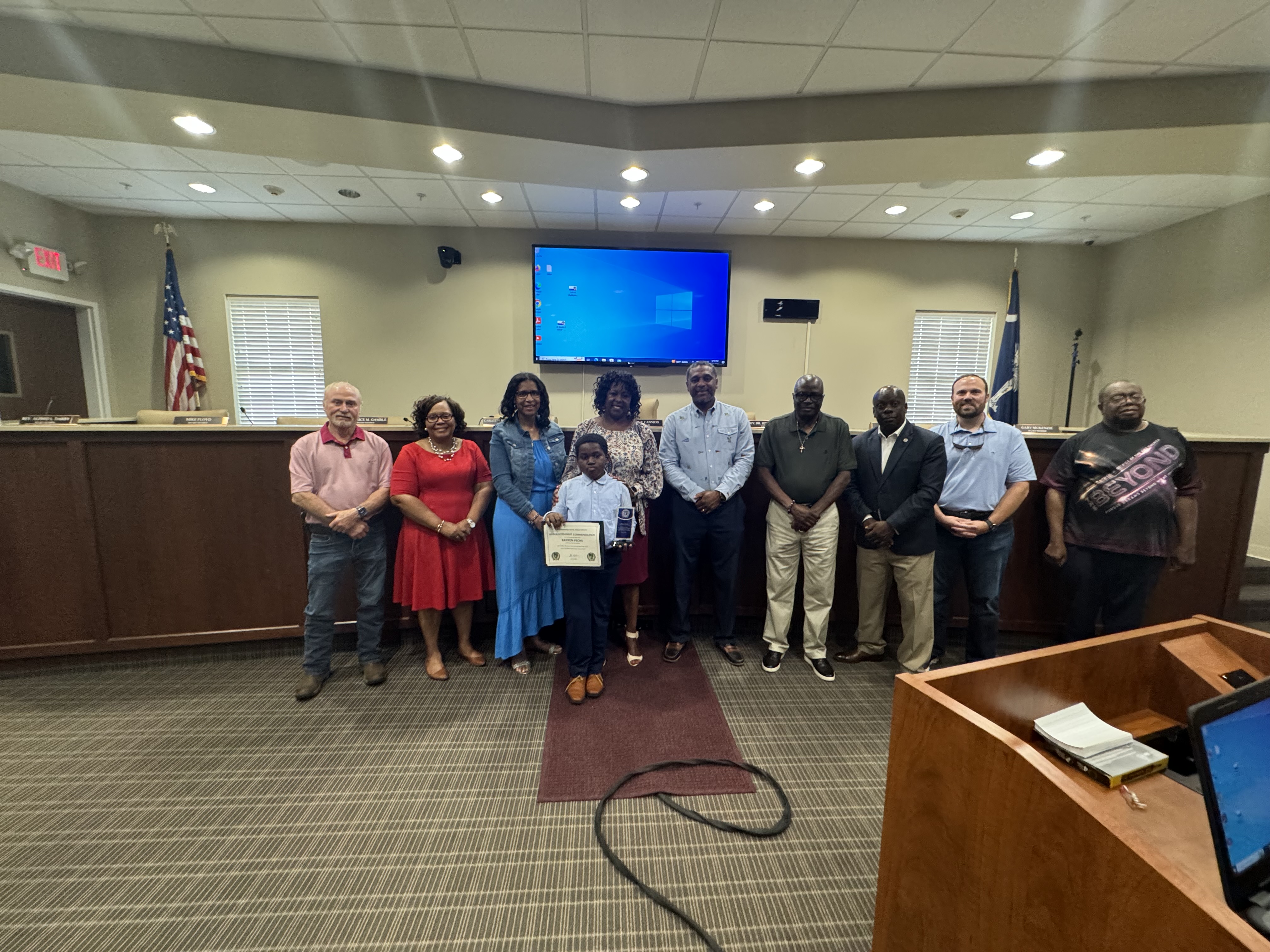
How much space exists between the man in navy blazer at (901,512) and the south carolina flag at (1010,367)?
4252 millimetres

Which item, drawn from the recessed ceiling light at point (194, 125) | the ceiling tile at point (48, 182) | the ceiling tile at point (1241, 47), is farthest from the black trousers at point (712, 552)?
the ceiling tile at point (48, 182)

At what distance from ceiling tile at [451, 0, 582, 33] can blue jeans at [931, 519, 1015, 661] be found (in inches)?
126

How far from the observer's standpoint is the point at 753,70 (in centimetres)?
287

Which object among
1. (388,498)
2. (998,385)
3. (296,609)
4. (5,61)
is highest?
(5,61)

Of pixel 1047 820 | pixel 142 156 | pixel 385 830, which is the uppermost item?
pixel 142 156

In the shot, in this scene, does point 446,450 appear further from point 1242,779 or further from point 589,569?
point 1242,779

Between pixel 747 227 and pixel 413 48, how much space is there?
11.7ft

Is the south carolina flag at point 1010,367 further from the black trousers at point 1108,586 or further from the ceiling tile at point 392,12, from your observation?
the ceiling tile at point 392,12

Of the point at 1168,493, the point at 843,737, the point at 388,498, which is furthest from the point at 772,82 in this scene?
the point at 843,737

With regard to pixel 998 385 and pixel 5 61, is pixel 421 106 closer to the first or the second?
pixel 5 61

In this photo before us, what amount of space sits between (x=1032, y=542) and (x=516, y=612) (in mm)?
3075

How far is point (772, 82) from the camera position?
300cm

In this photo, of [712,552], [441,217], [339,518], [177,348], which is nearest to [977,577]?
[712,552]

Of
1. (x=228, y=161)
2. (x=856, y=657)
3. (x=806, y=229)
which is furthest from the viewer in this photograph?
(x=806, y=229)
